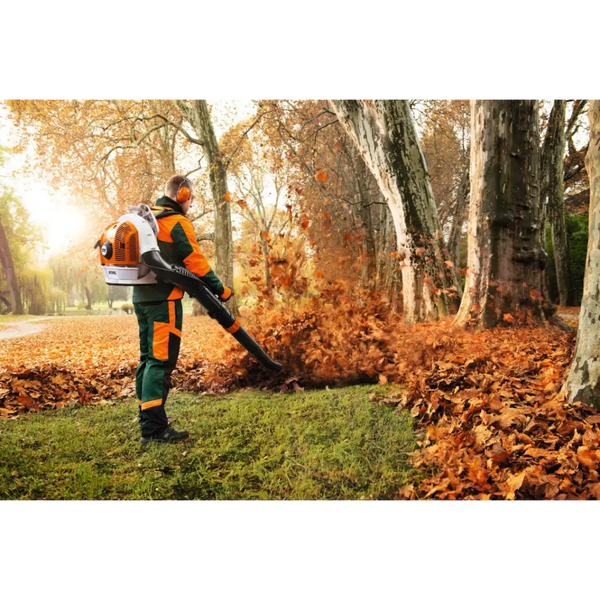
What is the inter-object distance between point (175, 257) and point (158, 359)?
0.75 m

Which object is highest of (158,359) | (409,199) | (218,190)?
(218,190)

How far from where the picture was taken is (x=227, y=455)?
A: 2236mm

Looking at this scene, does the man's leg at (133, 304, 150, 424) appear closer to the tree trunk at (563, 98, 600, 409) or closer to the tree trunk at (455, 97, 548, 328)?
A: the tree trunk at (563, 98, 600, 409)

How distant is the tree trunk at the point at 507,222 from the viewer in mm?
3975

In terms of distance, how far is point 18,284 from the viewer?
551cm

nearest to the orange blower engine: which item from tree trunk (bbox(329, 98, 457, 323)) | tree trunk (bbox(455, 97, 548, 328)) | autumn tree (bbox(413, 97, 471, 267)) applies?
tree trunk (bbox(455, 97, 548, 328))

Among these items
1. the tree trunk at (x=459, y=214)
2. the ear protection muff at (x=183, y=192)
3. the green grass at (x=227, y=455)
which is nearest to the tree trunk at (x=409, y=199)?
the green grass at (x=227, y=455)

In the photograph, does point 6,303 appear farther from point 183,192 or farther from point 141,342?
point 183,192

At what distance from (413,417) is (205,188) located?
393 inches

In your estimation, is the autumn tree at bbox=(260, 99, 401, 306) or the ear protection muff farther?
the autumn tree at bbox=(260, 99, 401, 306)

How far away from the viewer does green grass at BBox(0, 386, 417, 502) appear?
6.27 feet

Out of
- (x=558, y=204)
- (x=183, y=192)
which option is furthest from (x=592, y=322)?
(x=558, y=204)
